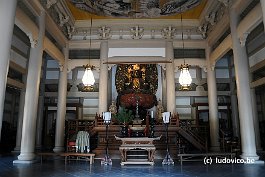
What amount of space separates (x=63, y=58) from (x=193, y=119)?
19.6 feet

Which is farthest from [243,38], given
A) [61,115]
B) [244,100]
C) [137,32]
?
[61,115]

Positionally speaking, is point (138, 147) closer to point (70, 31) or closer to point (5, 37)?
point (5, 37)

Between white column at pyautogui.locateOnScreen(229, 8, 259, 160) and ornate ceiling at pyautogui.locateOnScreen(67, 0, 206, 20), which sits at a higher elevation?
ornate ceiling at pyautogui.locateOnScreen(67, 0, 206, 20)

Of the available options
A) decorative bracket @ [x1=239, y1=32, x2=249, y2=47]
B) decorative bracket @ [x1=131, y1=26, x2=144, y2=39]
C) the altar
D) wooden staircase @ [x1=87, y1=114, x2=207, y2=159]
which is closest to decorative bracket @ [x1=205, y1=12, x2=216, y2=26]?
decorative bracket @ [x1=239, y1=32, x2=249, y2=47]

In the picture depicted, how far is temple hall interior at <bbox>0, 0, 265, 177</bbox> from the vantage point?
5.97 m

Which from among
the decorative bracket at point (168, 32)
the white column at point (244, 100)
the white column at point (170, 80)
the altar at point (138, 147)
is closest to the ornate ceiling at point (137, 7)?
the decorative bracket at point (168, 32)

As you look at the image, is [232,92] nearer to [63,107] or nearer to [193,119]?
[193,119]

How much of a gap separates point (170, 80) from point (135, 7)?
2954 millimetres

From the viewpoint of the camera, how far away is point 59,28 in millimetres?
8156

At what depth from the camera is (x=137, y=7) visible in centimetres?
777

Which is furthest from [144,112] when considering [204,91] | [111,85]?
[204,91]

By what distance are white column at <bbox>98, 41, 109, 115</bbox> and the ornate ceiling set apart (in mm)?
1340

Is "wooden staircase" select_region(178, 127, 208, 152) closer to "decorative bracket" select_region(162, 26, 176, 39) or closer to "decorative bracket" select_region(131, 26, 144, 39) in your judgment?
"decorative bracket" select_region(162, 26, 176, 39)

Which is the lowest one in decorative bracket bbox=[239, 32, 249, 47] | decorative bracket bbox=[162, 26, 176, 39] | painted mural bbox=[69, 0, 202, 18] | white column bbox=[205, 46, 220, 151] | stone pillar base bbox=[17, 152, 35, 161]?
stone pillar base bbox=[17, 152, 35, 161]
